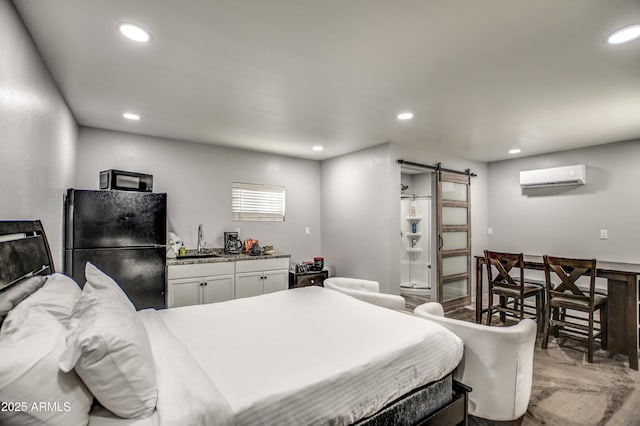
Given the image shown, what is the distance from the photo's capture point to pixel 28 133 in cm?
200

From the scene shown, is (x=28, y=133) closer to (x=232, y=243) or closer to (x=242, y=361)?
(x=242, y=361)

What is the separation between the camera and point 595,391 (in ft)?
8.41

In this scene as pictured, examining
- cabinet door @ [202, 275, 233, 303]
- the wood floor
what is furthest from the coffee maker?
the wood floor

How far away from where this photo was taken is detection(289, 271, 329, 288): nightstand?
474 cm

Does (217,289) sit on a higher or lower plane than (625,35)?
lower

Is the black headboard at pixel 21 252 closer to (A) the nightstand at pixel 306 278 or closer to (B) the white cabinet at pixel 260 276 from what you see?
(B) the white cabinet at pixel 260 276

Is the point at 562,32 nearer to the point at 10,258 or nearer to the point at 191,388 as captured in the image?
the point at 191,388

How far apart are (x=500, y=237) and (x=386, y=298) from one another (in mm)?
3838

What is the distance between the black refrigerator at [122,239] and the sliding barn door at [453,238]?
402cm

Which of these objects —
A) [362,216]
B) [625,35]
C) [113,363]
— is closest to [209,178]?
[362,216]

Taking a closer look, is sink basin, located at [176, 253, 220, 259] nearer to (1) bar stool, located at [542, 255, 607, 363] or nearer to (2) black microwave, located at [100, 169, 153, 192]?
(2) black microwave, located at [100, 169, 153, 192]

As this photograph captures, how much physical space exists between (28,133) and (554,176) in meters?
6.13

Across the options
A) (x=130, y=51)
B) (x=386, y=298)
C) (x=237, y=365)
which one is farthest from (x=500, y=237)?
(x=130, y=51)

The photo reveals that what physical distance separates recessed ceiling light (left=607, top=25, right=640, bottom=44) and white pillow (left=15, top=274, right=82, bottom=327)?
130 inches
